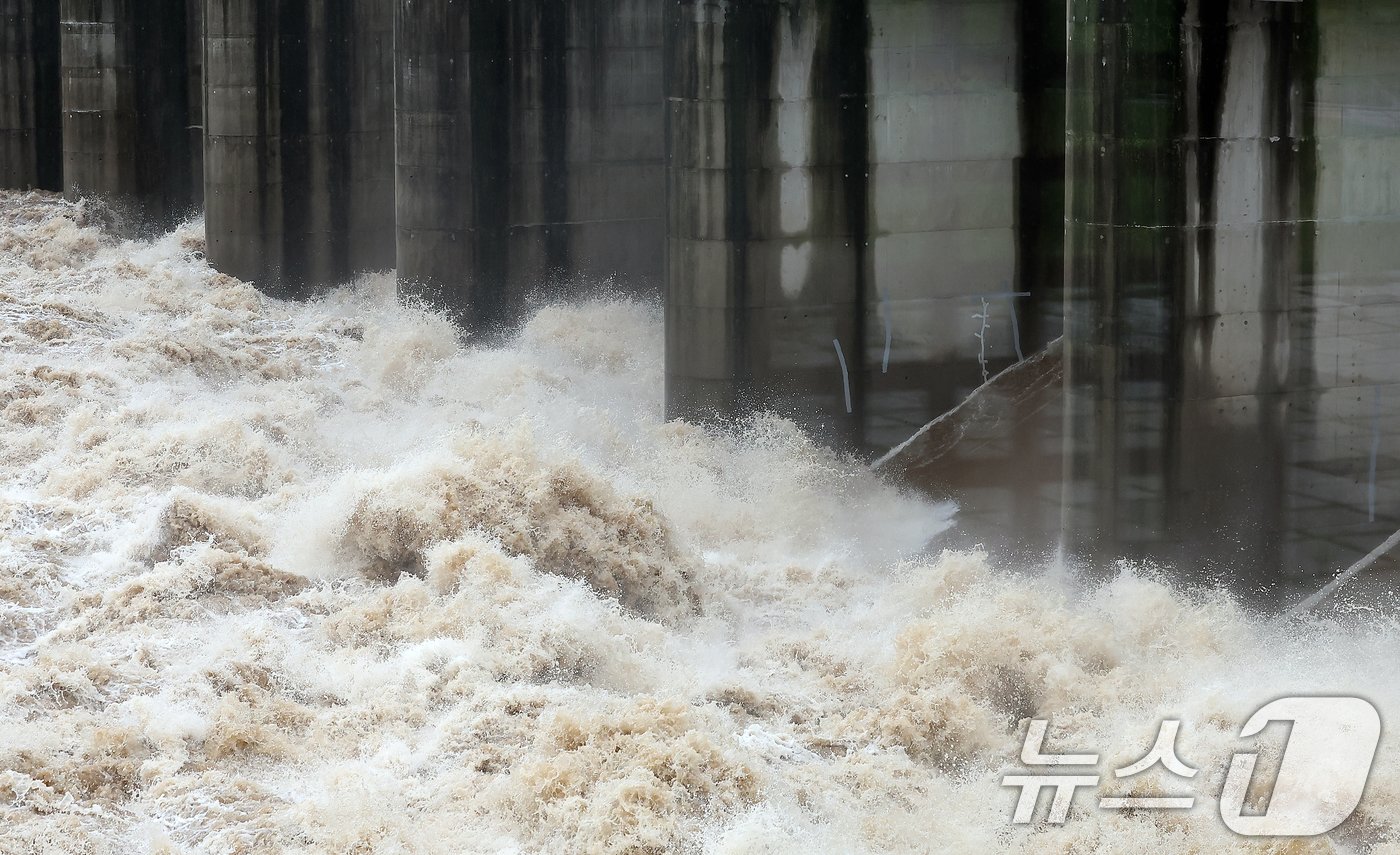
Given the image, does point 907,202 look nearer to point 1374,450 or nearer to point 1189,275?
point 1189,275

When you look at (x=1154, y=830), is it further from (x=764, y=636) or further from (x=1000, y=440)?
(x=1000, y=440)

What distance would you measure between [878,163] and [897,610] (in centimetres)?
463

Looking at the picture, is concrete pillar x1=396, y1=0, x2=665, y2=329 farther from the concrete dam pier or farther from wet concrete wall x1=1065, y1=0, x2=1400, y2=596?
wet concrete wall x1=1065, y1=0, x2=1400, y2=596

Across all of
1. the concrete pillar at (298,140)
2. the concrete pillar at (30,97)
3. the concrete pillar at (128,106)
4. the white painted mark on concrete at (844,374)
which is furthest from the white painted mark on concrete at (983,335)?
the concrete pillar at (30,97)

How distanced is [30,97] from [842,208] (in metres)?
18.7

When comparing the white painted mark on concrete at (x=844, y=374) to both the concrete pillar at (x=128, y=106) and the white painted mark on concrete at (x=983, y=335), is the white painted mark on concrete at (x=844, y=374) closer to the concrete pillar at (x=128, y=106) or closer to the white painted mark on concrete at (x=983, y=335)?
the white painted mark on concrete at (x=983, y=335)

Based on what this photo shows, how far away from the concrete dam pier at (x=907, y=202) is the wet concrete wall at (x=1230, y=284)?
0.07 feet

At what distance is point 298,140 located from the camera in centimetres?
2333

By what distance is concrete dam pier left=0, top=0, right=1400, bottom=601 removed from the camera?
11328mm

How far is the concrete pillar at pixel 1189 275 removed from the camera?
1113 cm

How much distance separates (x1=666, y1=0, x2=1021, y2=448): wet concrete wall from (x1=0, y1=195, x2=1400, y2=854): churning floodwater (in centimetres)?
68

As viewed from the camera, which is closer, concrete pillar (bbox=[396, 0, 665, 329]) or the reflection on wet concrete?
the reflection on wet concrete

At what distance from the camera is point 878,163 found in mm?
15586

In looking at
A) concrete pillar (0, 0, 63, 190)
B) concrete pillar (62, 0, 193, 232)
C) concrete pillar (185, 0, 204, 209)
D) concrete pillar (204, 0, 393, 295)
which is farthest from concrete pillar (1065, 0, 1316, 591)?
concrete pillar (0, 0, 63, 190)
